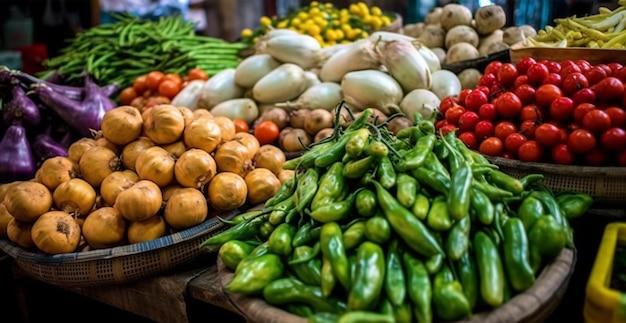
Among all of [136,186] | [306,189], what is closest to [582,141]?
[306,189]

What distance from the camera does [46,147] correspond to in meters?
2.92

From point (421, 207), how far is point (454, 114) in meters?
1.01

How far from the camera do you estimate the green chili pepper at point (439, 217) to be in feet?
4.64

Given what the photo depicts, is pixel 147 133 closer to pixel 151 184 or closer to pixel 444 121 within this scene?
pixel 151 184

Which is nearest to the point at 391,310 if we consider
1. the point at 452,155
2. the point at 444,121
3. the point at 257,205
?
the point at 452,155

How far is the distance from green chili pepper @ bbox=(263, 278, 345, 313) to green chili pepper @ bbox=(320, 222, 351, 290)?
0.07 metres

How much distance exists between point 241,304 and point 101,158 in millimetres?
1078

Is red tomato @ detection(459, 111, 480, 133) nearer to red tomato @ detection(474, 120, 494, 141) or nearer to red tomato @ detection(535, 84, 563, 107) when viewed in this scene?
red tomato @ detection(474, 120, 494, 141)

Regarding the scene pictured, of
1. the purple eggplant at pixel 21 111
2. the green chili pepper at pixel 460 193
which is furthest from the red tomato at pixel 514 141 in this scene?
the purple eggplant at pixel 21 111

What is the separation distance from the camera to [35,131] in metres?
3.09

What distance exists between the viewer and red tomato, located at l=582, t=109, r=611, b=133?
6.20ft

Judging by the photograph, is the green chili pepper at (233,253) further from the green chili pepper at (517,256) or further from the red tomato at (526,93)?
the red tomato at (526,93)

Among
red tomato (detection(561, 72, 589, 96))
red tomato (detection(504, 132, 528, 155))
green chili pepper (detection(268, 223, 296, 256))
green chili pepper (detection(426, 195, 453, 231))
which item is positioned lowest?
green chili pepper (detection(268, 223, 296, 256))

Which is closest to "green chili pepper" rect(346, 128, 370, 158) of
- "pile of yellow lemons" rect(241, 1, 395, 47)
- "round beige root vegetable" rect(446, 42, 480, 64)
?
"round beige root vegetable" rect(446, 42, 480, 64)
